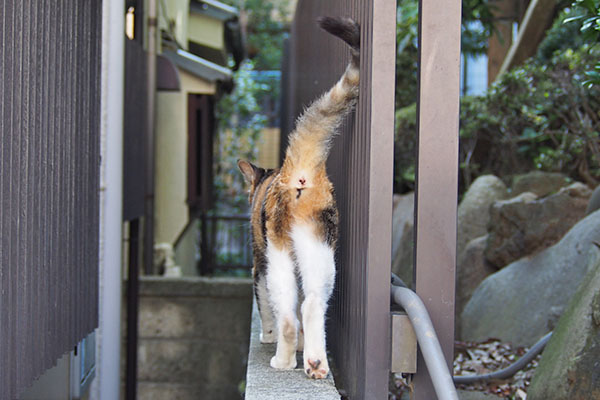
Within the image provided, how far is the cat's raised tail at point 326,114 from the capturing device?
110 inches

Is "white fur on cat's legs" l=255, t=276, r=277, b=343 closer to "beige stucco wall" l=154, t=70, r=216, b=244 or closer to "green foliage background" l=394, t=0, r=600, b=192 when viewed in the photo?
"green foliage background" l=394, t=0, r=600, b=192

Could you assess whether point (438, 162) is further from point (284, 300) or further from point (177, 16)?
point (177, 16)

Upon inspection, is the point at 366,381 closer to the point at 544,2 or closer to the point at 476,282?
the point at 476,282

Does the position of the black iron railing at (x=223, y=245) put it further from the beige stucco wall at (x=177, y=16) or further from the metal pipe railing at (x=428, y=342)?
the metal pipe railing at (x=428, y=342)

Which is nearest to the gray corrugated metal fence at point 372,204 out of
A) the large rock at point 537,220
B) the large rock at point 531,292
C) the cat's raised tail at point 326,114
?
the cat's raised tail at point 326,114

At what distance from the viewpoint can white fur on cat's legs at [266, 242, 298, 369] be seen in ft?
9.93

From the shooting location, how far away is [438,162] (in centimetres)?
254

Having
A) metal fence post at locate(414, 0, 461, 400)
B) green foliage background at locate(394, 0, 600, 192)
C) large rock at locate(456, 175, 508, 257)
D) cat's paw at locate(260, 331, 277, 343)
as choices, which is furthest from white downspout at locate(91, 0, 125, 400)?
large rock at locate(456, 175, 508, 257)

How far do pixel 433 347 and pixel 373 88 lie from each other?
98cm

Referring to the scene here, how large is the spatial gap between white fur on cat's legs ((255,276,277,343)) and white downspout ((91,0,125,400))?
1865 millimetres

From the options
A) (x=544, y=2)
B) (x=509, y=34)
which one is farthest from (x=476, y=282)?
(x=509, y=34)

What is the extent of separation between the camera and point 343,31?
Answer: 110 inches

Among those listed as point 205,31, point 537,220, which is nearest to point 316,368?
point 537,220

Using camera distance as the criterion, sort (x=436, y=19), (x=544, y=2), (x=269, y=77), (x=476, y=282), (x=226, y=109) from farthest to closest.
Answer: (x=269, y=77) → (x=226, y=109) → (x=544, y=2) → (x=476, y=282) → (x=436, y=19)
